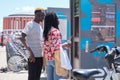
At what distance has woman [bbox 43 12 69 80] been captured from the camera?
578cm

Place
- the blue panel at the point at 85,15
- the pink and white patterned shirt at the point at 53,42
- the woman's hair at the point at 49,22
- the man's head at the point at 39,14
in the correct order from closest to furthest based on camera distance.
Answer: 1. the pink and white patterned shirt at the point at 53,42
2. the woman's hair at the point at 49,22
3. the man's head at the point at 39,14
4. the blue panel at the point at 85,15

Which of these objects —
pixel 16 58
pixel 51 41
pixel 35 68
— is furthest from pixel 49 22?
pixel 16 58

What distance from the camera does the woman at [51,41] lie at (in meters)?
5.78

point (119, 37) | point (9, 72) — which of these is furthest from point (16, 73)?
point (119, 37)

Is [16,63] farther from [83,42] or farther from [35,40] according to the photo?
[35,40]

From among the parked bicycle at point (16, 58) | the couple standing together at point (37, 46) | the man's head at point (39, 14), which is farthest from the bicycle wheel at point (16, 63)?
the man's head at point (39, 14)

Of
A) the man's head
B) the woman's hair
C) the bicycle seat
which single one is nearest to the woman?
the woman's hair

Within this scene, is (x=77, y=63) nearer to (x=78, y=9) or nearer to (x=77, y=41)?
(x=77, y=41)

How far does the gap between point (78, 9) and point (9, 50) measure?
5234 millimetres

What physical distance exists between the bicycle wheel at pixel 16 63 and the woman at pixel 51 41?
6520 mm

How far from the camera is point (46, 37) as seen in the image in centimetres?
589

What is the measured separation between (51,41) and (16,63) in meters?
6.85

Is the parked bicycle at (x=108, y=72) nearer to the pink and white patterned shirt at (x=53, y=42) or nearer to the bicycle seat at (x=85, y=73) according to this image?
the bicycle seat at (x=85, y=73)

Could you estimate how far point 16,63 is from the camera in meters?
12.5
